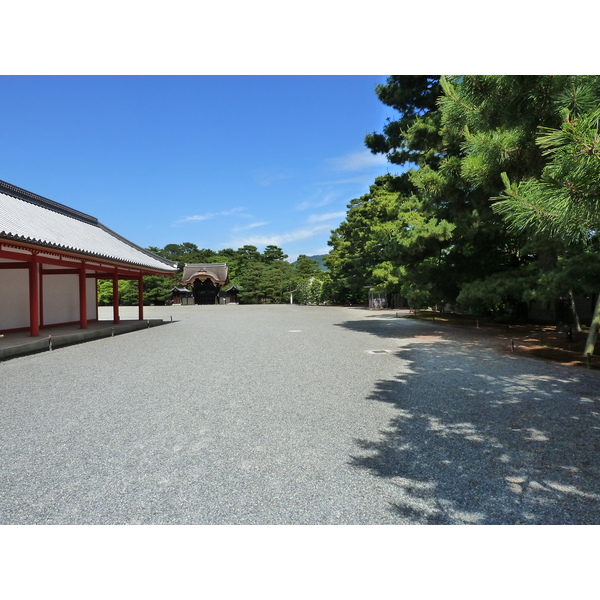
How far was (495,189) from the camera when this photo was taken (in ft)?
12.7

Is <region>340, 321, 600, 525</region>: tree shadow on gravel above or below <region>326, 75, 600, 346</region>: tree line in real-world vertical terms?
below

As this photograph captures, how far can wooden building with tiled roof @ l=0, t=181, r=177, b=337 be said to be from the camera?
9391 mm

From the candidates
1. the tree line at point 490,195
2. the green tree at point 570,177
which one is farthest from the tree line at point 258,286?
the green tree at point 570,177

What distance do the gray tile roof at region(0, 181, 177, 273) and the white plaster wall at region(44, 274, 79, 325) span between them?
1.79m

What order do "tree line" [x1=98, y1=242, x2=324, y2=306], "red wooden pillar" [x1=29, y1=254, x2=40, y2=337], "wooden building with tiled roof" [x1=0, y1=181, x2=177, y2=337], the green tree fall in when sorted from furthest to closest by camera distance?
"tree line" [x1=98, y1=242, x2=324, y2=306]
"red wooden pillar" [x1=29, y1=254, x2=40, y2=337]
"wooden building with tiled roof" [x1=0, y1=181, x2=177, y2=337]
the green tree

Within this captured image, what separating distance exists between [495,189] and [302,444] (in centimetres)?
314

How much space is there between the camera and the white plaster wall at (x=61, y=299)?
12.8m

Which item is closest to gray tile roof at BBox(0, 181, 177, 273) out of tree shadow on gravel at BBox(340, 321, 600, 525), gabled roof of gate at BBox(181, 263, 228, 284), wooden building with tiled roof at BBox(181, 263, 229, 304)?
tree shadow on gravel at BBox(340, 321, 600, 525)

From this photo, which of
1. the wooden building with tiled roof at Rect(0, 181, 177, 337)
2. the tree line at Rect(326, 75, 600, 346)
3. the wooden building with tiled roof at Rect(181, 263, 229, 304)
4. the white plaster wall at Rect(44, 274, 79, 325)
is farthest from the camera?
the wooden building with tiled roof at Rect(181, 263, 229, 304)

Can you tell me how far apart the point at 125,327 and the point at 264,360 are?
→ 7998 mm

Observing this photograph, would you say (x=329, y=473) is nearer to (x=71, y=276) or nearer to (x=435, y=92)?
(x=435, y=92)

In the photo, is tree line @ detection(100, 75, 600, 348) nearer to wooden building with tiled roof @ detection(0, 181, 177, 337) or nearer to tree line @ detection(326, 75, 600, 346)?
tree line @ detection(326, 75, 600, 346)

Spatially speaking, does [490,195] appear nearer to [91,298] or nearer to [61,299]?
[61,299]

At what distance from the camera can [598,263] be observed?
7023 millimetres
